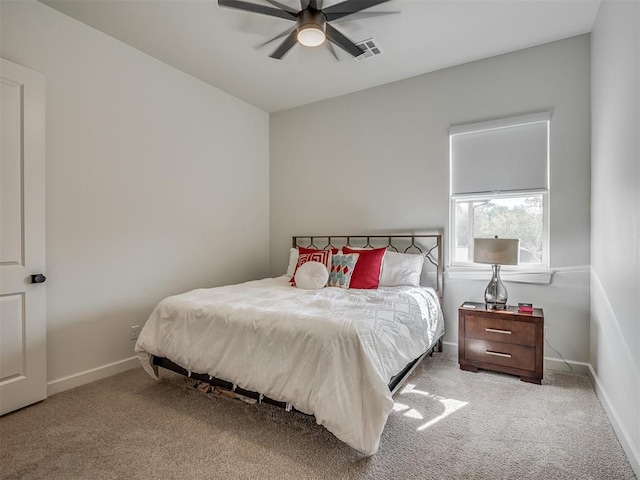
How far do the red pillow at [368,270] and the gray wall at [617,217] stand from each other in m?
1.74

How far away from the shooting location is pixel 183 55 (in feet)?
10.6

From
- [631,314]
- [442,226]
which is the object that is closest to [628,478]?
[631,314]

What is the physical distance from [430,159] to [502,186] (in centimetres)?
77

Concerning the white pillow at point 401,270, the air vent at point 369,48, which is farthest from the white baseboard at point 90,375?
the air vent at point 369,48

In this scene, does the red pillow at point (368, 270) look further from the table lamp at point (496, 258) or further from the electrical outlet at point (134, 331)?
the electrical outlet at point (134, 331)

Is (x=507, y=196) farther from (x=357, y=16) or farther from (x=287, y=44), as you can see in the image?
(x=287, y=44)

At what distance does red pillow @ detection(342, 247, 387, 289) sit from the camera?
10.7 feet

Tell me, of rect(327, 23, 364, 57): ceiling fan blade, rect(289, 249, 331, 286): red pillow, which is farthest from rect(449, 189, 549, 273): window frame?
rect(327, 23, 364, 57): ceiling fan blade

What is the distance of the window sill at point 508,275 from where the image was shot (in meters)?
3.03

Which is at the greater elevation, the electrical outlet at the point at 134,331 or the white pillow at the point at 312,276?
the white pillow at the point at 312,276

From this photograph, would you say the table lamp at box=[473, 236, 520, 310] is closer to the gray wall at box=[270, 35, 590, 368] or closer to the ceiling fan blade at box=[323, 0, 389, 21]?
the gray wall at box=[270, 35, 590, 368]

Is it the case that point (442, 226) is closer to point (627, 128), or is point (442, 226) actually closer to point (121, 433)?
point (627, 128)

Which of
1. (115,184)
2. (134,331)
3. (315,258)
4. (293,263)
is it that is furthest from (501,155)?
(134,331)

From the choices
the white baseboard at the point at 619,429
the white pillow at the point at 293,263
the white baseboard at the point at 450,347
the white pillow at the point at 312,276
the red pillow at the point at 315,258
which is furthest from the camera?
the white pillow at the point at 293,263
